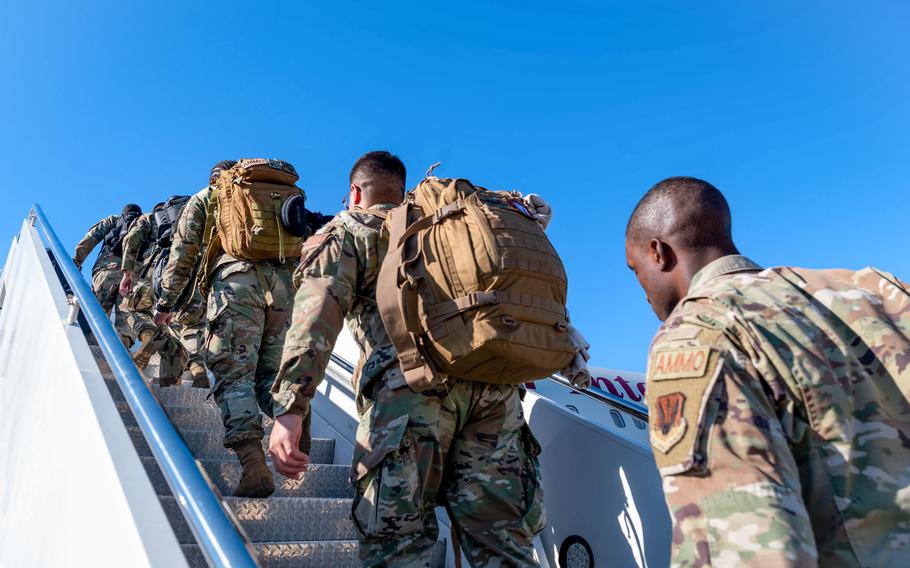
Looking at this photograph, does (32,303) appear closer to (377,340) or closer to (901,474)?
(377,340)

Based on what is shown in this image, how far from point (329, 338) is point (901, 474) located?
1.65 meters

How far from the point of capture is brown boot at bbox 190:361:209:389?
18.4 feet

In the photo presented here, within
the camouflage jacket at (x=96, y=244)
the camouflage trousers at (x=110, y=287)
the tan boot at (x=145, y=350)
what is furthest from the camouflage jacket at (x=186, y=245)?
the camouflage jacket at (x=96, y=244)

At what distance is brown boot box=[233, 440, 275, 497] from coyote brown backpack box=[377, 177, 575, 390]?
167 cm

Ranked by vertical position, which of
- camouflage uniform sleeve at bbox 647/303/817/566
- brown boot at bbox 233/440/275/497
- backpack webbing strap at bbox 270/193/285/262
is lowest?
camouflage uniform sleeve at bbox 647/303/817/566

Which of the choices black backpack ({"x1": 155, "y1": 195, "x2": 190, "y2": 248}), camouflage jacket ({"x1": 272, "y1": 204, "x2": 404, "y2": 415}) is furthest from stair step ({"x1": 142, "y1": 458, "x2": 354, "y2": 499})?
black backpack ({"x1": 155, "y1": 195, "x2": 190, "y2": 248})

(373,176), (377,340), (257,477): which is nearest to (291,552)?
(257,477)

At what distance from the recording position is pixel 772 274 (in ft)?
4.64

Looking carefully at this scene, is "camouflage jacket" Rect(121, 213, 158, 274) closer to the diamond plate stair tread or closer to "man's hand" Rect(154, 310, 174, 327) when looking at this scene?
"man's hand" Rect(154, 310, 174, 327)

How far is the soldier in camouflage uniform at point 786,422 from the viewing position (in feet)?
3.70

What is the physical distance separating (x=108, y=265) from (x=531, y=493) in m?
7.33

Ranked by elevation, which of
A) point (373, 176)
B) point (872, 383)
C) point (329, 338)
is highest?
point (373, 176)

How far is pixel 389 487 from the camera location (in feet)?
6.94

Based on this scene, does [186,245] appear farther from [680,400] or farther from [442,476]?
[680,400]
